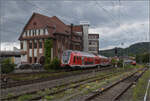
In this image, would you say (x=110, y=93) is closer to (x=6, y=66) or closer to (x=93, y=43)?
(x=6, y=66)

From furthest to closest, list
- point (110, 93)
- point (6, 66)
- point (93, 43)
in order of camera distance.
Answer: point (93, 43) → point (6, 66) → point (110, 93)

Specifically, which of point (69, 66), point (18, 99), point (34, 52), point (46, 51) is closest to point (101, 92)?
point (18, 99)

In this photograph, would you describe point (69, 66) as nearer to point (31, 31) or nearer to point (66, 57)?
point (66, 57)

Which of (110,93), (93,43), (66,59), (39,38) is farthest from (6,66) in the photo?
(93,43)

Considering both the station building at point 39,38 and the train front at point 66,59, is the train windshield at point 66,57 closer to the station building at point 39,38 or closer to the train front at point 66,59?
the train front at point 66,59

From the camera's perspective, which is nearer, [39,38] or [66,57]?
[66,57]

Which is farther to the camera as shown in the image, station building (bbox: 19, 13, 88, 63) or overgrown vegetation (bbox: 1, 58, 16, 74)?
station building (bbox: 19, 13, 88, 63)

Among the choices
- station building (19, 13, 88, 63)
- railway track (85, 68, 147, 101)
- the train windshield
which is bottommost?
railway track (85, 68, 147, 101)

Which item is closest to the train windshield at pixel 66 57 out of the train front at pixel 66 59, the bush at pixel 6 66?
the train front at pixel 66 59

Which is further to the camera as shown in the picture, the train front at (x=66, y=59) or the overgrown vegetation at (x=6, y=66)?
the train front at (x=66, y=59)

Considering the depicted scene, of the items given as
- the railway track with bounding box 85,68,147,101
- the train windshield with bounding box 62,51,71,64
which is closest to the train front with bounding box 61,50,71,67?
the train windshield with bounding box 62,51,71,64

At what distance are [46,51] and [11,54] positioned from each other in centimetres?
2442

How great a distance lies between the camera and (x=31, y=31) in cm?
5219

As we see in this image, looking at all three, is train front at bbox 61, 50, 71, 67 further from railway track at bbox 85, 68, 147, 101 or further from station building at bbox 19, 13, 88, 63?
station building at bbox 19, 13, 88, 63
